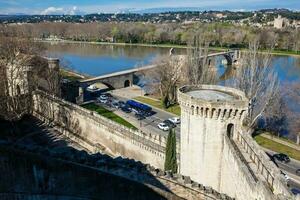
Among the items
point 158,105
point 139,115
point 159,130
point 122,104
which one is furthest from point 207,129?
point 122,104

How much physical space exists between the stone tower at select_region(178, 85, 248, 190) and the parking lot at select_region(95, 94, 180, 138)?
47.1 ft

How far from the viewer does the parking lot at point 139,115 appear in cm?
3228

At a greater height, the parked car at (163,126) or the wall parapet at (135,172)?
the wall parapet at (135,172)


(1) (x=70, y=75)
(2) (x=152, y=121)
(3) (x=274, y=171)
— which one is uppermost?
(3) (x=274, y=171)

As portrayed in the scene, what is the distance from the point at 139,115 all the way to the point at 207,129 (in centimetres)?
2123

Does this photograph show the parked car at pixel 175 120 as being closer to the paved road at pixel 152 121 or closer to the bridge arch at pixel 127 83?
A: the paved road at pixel 152 121

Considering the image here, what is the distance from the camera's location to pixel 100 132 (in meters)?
26.7

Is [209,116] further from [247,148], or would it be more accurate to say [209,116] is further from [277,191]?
[277,191]

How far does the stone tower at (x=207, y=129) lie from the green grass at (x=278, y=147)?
43.3ft

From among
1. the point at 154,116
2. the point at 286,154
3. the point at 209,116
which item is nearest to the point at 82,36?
the point at 154,116

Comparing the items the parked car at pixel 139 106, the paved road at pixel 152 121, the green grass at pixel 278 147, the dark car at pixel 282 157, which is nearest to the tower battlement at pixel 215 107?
the dark car at pixel 282 157

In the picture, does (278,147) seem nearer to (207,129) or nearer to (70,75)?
(207,129)

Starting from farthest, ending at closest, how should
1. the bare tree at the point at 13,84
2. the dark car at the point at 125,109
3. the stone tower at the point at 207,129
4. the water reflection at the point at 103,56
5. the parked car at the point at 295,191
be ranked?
the water reflection at the point at 103,56, the dark car at the point at 125,109, the bare tree at the point at 13,84, the parked car at the point at 295,191, the stone tower at the point at 207,129

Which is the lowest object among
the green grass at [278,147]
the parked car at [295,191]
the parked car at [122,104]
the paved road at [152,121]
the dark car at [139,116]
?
the parked car at [295,191]
